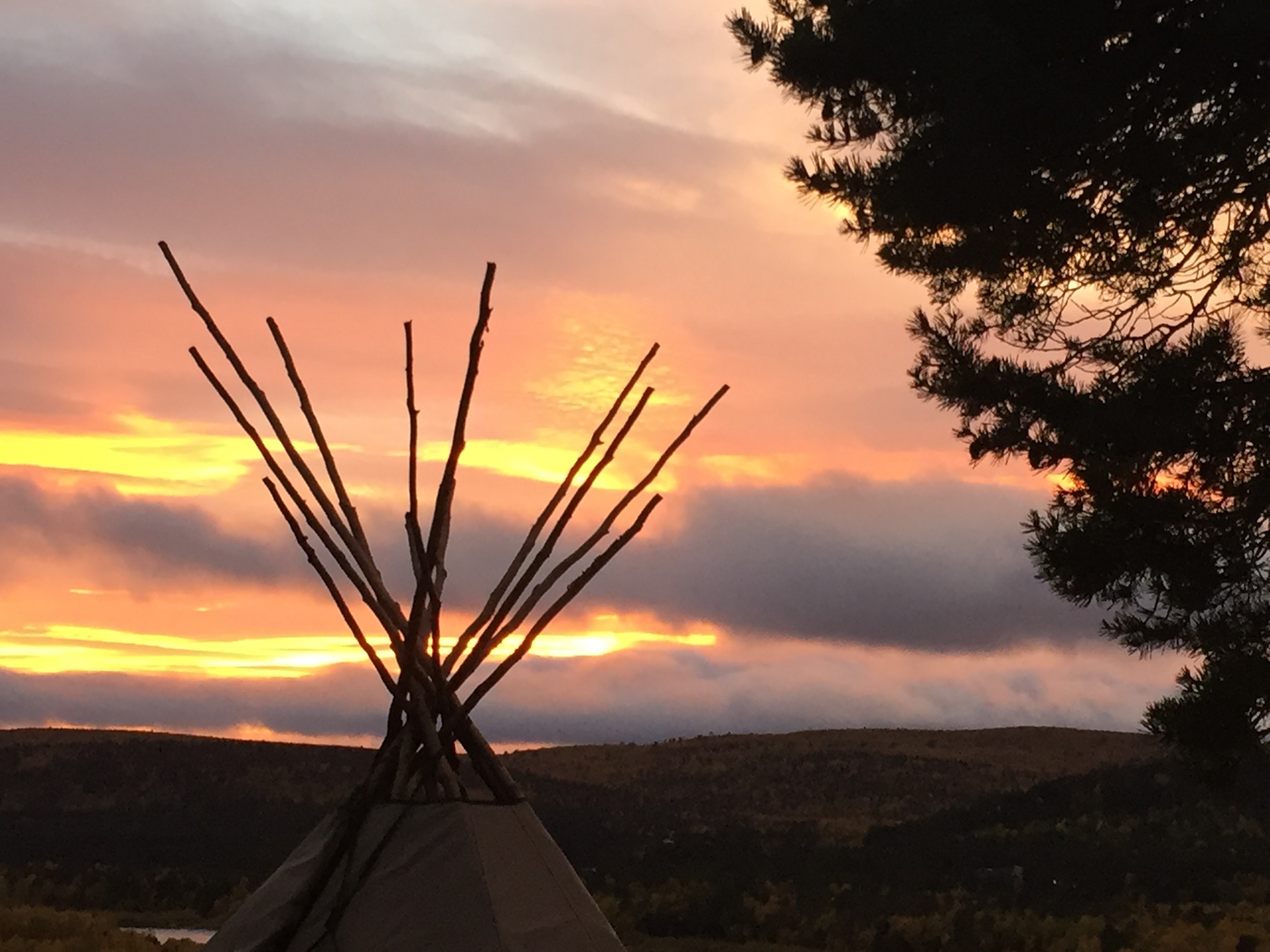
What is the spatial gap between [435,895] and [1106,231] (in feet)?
21.6

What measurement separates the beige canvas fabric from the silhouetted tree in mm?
4989

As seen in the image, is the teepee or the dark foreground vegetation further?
the dark foreground vegetation

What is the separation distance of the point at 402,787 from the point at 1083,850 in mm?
17102

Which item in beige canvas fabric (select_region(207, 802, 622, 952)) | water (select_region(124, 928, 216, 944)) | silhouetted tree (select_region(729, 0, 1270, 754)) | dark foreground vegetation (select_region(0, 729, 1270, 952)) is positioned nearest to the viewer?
beige canvas fabric (select_region(207, 802, 622, 952))

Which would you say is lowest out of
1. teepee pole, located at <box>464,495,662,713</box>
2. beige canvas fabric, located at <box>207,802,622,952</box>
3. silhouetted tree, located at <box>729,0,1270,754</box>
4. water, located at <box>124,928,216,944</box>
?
water, located at <box>124,928,216,944</box>

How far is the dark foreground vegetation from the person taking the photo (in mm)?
15867

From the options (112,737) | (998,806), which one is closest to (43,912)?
(998,806)

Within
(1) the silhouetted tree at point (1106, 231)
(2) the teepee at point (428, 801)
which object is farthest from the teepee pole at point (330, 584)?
(1) the silhouetted tree at point (1106, 231)

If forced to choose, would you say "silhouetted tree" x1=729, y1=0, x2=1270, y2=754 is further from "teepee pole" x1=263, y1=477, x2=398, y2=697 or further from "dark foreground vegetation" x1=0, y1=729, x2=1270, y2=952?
"teepee pole" x1=263, y1=477, x2=398, y2=697

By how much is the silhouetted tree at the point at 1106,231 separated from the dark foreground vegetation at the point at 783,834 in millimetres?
1464

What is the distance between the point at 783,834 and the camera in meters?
29.0

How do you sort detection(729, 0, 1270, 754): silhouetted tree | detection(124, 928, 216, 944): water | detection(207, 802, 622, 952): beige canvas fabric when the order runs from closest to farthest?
detection(207, 802, 622, 952): beige canvas fabric, detection(729, 0, 1270, 754): silhouetted tree, detection(124, 928, 216, 944): water

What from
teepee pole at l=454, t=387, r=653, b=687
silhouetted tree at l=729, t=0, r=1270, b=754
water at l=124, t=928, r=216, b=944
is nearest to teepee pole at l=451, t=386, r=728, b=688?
teepee pole at l=454, t=387, r=653, b=687

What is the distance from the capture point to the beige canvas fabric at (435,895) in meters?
5.66
